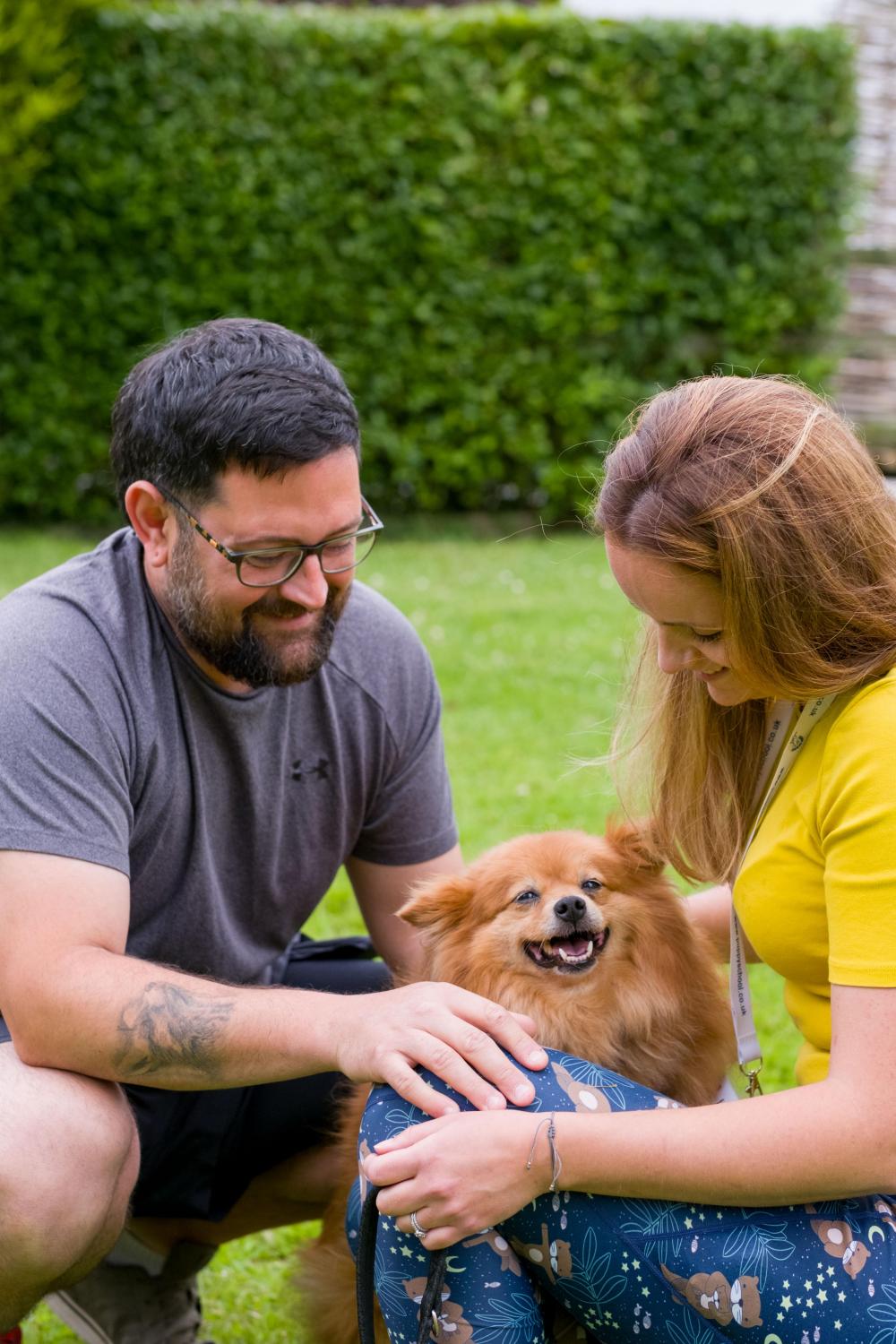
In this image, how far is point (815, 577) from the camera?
188 cm

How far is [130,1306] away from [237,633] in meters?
1.29

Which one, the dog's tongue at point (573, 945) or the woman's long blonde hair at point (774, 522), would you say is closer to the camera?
the woman's long blonde hair at point (774, 522)

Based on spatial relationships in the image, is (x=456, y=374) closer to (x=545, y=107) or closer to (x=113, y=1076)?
(x=545, y=107)

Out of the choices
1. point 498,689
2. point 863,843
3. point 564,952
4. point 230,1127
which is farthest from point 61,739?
point 498,689

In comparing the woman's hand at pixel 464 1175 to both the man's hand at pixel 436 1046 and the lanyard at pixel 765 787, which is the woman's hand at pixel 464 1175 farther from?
the lanyard at pixel 765 787

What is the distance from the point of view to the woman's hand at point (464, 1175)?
1.82m

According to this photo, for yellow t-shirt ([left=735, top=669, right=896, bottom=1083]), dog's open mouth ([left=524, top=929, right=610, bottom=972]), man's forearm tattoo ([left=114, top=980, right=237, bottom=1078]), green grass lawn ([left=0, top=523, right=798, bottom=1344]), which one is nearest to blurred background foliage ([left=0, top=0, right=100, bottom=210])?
green grass lawn ([left=0, top=523, right=798, bottom=1344])

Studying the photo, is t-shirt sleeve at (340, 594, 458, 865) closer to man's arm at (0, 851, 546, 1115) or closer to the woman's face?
man's arm at (0, 851, 546, 1115)

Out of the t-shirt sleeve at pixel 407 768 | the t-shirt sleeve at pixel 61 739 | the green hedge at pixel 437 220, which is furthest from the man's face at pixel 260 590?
the green hedge at pixel 437 220

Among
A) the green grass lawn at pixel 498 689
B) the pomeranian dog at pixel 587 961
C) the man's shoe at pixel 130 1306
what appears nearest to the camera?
the pomeranian dog at pixel 587 961

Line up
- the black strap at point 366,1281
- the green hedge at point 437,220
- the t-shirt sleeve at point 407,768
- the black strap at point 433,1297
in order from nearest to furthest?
the black strap at point 433,1297 < the black strap at point 366,1281 < the t-shirt sleeve at point 407,768 < the green hedge at point 437,220

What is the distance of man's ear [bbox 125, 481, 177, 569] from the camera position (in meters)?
2.51

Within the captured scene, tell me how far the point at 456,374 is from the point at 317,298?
1.02 m

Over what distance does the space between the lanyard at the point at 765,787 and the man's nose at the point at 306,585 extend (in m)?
0.82
